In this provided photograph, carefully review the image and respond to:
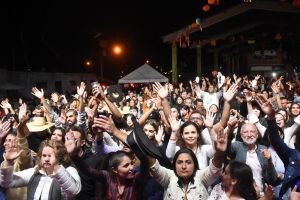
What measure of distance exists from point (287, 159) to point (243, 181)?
1241 millimetres

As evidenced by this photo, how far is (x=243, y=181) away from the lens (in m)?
3.71

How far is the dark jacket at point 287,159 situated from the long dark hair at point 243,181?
0.71 metres

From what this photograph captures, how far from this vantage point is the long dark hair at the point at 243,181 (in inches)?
145

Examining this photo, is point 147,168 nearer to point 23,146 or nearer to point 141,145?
point 141,145

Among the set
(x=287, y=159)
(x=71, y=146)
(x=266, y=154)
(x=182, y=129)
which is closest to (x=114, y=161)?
(x=71, y=146)

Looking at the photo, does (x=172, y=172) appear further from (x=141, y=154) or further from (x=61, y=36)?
(x=61, y=36)

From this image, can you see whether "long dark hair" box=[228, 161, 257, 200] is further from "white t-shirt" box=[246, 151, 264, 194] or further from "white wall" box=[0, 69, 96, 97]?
"white wall" box=[0, 69, 96, 97]

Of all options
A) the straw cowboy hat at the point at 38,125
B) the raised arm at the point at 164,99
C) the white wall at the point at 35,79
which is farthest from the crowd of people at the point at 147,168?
the white wall at the point at 35,79

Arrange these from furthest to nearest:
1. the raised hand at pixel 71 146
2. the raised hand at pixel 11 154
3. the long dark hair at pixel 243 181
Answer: the raised hand at pixel 71 146
the raised hand at pixel 11 154
the long dark hair at pixel 243 181

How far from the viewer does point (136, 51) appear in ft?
123

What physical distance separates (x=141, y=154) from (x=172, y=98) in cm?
1033

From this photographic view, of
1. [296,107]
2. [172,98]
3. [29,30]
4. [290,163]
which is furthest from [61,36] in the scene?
[290,163]

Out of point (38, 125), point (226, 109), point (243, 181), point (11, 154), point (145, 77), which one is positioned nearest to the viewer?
point (243, 181)

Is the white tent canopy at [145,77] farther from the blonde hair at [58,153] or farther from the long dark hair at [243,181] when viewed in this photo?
the long dark hair at [243,181]
